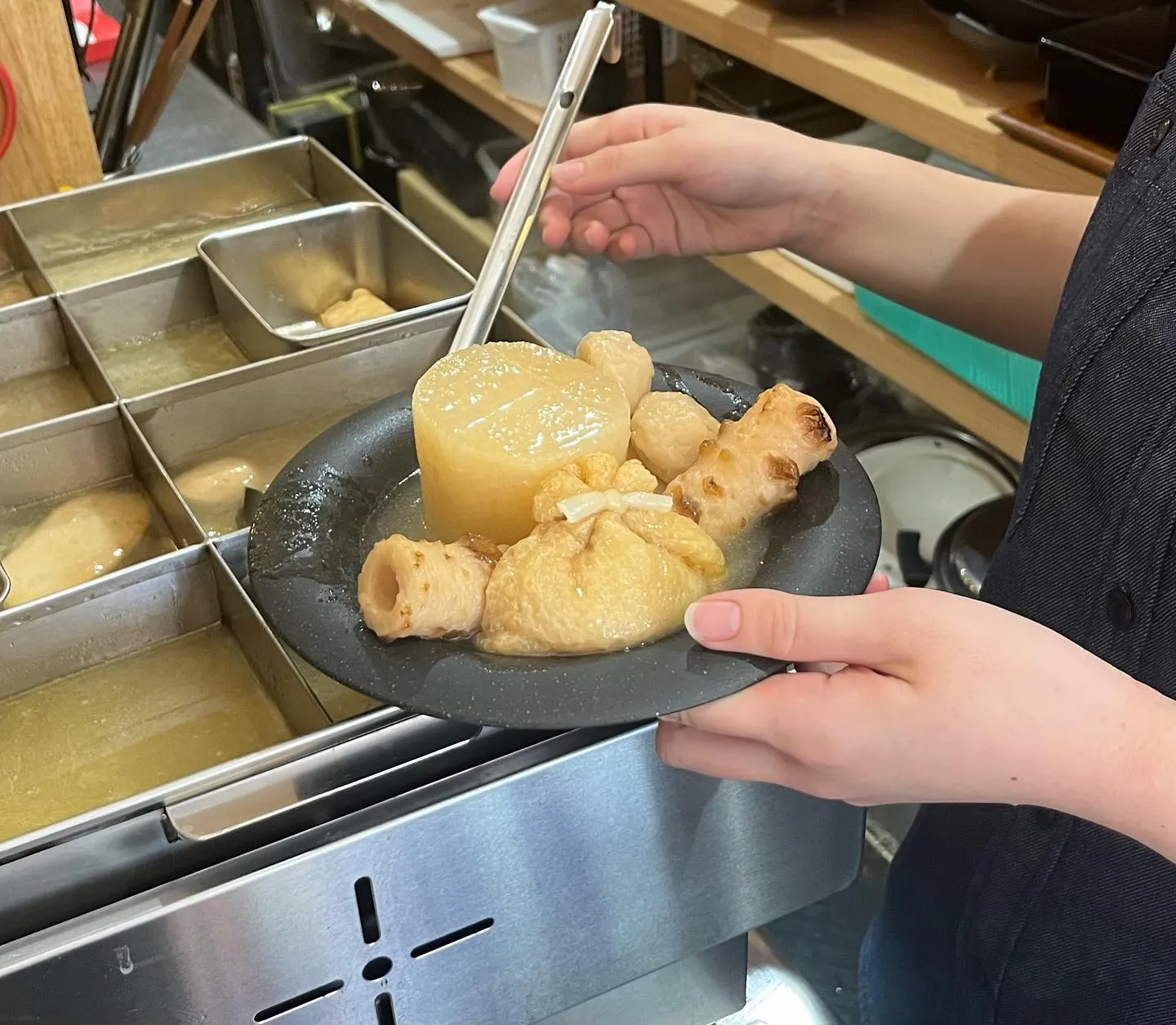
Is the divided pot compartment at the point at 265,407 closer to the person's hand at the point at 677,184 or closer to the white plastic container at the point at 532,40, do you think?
the person's hand at the point at 677,184

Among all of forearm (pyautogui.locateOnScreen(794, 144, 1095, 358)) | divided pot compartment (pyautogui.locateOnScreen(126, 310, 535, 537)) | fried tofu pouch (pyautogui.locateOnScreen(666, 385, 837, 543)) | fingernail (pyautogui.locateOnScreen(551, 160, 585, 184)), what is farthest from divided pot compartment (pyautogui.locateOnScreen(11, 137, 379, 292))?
fried tofu pouch (pyautogui.locateOnScreen(666, 385, 837, 543))

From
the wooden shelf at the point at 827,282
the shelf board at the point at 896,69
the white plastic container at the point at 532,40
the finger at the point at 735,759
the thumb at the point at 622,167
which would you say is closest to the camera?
the finger at the point at 735,759

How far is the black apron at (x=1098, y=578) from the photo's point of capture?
2.40ft

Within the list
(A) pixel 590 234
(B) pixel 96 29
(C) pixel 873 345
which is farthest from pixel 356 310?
(B) pixel 96 29

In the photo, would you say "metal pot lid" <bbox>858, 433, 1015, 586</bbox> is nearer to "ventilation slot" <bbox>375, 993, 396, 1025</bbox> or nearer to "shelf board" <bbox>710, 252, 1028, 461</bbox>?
"shelf board" <bbox>710, 252, 1028, 461</bbox>

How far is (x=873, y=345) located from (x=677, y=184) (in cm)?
64

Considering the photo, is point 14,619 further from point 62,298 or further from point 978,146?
point 978,146

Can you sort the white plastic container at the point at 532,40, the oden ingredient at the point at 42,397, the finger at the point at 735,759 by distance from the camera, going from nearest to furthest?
the finger at the point at 735,759 → the oden ingredient at the point at 42,397 → the white plastic container at the point at 532,40

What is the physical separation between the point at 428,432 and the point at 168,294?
2.48ft

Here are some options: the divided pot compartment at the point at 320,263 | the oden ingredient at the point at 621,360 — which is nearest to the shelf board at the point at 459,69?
the divided pot compartment at the point at 320,263

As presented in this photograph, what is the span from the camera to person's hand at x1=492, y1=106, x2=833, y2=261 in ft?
3.43

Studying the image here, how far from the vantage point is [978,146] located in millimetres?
1331

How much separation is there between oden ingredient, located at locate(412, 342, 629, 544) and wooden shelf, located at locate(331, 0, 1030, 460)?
2.45 ft

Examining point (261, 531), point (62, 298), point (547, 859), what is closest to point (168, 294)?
point (62, 298)
